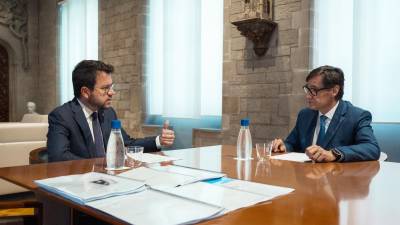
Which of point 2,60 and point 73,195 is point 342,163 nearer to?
point 73,195

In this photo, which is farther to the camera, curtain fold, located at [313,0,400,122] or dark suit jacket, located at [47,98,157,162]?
curtain fold, located at [313,0,400,122]

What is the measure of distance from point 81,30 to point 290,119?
15.7 feet

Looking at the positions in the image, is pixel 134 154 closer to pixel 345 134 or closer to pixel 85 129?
pixel 85 129

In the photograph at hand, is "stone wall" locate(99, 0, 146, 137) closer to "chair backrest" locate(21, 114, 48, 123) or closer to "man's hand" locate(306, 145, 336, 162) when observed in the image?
"chair backrest" locate(21, 114, 48, 123)

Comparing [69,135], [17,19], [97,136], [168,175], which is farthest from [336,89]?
[17,19]

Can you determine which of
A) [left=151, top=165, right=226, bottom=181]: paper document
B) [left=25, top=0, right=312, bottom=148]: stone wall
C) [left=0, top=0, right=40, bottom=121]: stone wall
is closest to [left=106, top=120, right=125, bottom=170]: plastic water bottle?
[left=151, top=165, right=226, bottom=181]: paper document

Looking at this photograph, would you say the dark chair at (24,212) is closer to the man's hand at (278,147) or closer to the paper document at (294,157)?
the paper document at (294,157)

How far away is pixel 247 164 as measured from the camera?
1766 mm

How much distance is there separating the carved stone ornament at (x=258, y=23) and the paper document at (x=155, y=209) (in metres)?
2.82

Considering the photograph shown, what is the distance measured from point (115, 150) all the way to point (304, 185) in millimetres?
801

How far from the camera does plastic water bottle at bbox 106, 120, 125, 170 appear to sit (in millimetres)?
1627

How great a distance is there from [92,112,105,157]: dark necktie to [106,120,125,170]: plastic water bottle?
1.81ft

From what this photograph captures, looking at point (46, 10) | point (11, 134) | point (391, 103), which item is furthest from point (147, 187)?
point (46, 10)

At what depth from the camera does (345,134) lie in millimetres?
2178
